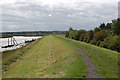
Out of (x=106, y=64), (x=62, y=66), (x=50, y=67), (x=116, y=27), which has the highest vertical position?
(x=116, y=27)

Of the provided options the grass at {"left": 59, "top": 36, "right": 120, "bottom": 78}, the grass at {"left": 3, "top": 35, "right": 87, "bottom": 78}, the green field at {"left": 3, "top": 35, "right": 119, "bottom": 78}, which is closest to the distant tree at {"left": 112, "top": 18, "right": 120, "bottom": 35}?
the green field at {"left": 3, "top": 35, "right": 119, "bottom": 78}

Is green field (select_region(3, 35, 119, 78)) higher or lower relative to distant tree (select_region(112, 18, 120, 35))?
lower

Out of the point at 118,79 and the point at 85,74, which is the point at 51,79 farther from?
the point at 118,79

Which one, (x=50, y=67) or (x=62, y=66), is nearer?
(x=62, y=66)

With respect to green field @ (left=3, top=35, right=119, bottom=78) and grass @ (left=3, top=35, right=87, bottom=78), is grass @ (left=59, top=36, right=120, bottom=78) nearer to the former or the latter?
green field @ (left=3, top=35, right=119, bottom=78)

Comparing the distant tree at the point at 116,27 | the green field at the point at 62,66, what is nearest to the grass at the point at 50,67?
the green field at the point at 62,66

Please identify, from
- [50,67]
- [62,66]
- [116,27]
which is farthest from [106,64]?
[116,27]

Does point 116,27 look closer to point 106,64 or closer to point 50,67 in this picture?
point 106,64

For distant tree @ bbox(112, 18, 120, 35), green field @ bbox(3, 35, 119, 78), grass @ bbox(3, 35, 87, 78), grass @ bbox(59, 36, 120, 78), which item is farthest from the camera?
distant tree @ bbox(112, 18, 120, 35)

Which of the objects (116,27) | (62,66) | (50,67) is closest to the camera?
(62,66)

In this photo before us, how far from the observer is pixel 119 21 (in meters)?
60.2

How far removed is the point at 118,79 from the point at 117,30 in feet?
157

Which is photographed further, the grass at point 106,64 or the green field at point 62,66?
the green field at point 62,66

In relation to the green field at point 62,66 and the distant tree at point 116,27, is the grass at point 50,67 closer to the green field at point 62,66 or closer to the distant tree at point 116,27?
the green field at point 62,66
